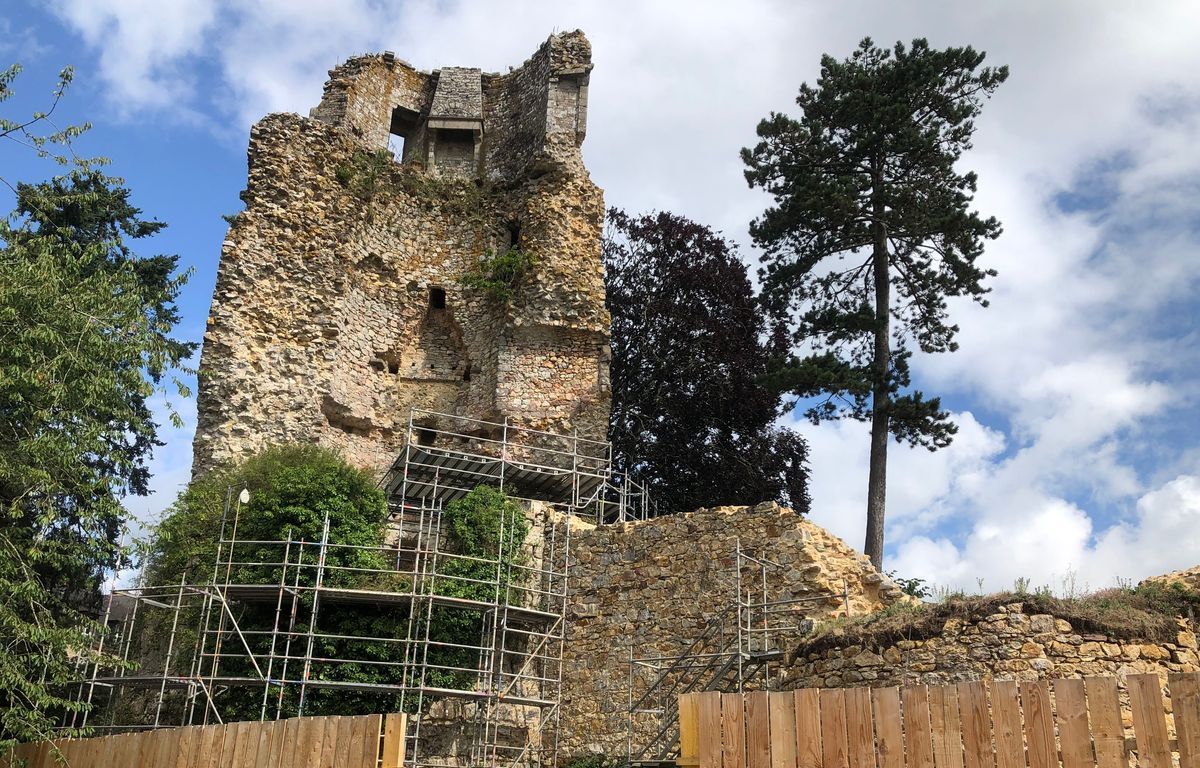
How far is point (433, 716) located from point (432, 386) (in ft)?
27.1

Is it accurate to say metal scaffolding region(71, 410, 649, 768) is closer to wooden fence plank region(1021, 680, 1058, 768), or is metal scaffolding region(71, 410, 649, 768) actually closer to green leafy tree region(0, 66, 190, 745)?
green leafy tree region(0, 66, 190, 745)

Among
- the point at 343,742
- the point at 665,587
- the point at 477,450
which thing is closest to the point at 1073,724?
the point at 343,742

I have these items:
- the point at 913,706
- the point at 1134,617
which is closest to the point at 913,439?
the point at 1134,617

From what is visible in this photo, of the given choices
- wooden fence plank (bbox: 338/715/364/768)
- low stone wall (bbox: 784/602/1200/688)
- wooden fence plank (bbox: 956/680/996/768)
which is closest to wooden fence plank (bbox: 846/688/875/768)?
wooden fence plank (bbox: 956/680/996/768)

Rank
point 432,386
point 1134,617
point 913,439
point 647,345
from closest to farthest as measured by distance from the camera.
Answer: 1. point 1134,617
2. point 913,439
3. point 432,386
4. point 647,345

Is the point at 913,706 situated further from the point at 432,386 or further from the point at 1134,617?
the point at 432,386

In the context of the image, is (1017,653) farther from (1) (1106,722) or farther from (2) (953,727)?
(1) (1106,722)

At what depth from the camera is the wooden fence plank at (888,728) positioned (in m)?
6.45

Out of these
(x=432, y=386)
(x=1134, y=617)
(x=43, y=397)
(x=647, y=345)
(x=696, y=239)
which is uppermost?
(x=696, y=239)

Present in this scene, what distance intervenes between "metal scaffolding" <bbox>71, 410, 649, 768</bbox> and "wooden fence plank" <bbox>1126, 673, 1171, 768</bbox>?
8667 millimetres

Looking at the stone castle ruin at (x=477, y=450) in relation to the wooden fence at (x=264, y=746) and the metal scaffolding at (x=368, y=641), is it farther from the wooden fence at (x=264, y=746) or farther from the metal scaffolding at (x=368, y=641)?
the wooden fence at (x=264, y=746)

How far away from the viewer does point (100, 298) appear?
1156 cm

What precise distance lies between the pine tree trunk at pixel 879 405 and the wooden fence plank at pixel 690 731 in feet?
31.4

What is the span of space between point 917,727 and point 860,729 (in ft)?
1.19
